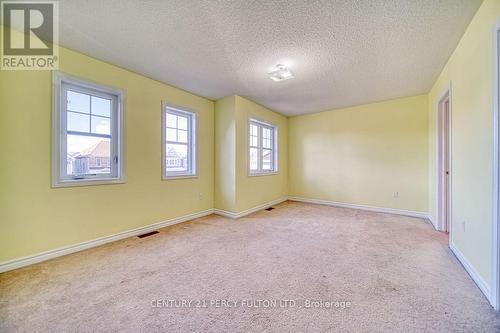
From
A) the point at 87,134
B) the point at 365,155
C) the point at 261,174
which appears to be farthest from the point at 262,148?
the point at 87,134

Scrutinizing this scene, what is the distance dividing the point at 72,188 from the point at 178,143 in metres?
1.71

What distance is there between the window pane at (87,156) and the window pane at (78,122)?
0.32 ft

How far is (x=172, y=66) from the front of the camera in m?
2.83

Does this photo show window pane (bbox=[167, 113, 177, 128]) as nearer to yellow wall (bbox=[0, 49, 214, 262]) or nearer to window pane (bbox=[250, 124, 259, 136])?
yellow wall (bbox=[0, 49, 214, 262])

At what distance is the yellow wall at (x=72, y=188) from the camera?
206 centimetres

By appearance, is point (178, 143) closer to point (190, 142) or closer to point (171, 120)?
point (190, 142)

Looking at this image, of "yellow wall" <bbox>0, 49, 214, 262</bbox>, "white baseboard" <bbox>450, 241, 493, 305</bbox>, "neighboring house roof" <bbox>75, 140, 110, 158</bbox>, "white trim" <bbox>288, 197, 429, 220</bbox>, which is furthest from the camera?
"white trim" <bbox>288, 197, 429, 220</bbox>

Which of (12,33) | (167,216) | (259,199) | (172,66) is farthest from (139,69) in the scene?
(259,199)

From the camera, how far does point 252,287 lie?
1792mm

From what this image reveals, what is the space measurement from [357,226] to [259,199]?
208 cm

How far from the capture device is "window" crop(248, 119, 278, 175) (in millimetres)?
4824

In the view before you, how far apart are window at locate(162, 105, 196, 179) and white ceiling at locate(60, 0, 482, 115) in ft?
2.08

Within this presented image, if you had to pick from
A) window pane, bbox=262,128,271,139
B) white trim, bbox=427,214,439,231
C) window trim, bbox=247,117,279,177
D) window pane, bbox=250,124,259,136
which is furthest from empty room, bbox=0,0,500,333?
window pane, bbox=262,128,271,139

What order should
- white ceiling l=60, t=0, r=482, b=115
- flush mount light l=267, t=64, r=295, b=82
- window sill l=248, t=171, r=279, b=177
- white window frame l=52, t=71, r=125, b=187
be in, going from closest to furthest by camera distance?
white ceiling l=60, t=0, r=482, b=115 → white window frame l=52, t=71, r=125, b=187 → flush mount light l=267, t=64, r=295, b=82 → window sill l=248, t=171, r=279, b=177
